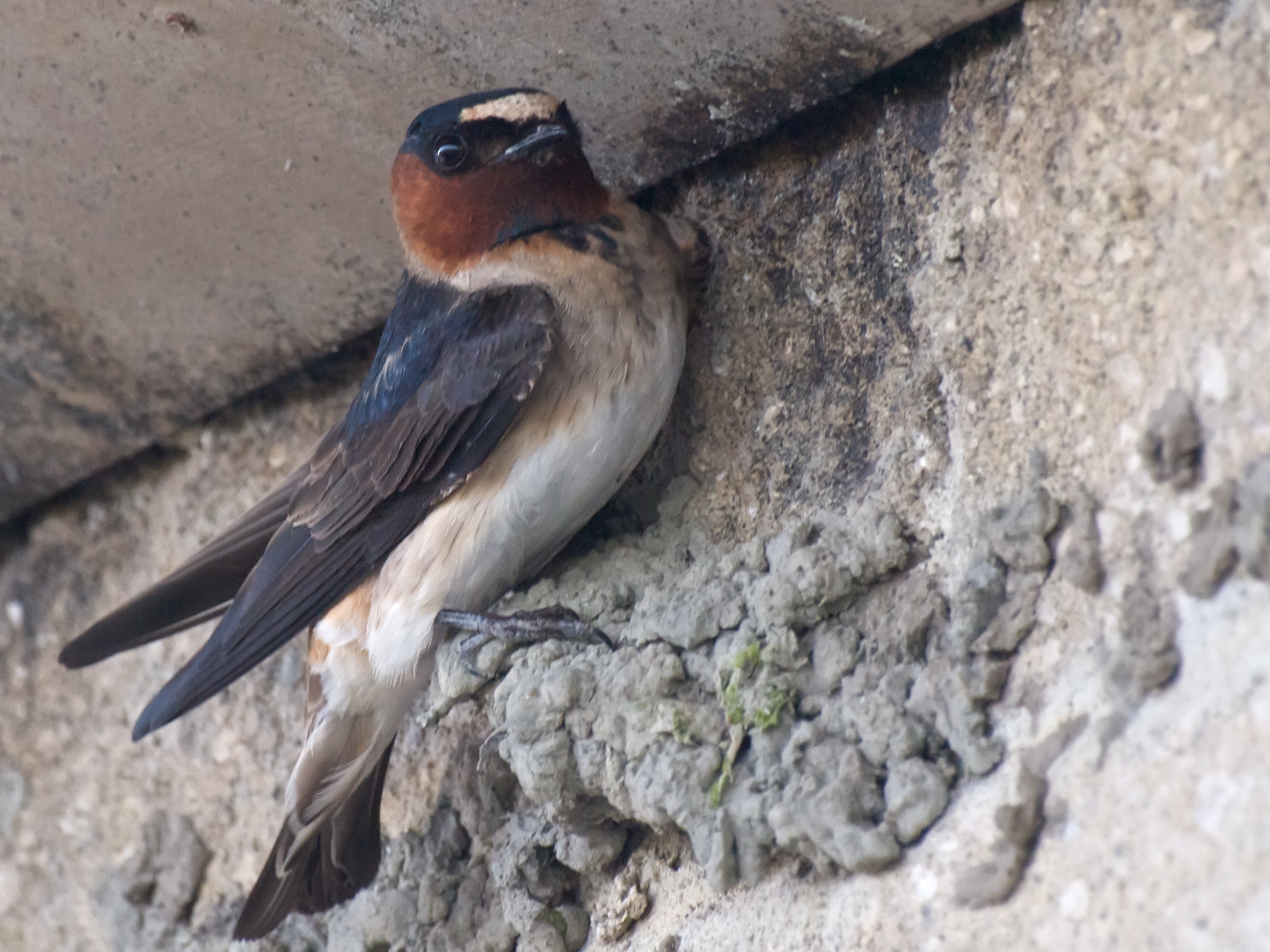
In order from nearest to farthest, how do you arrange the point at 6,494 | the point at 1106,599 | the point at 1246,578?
the point at 1246,578 → the point at 1106,599 → the point at 6,494

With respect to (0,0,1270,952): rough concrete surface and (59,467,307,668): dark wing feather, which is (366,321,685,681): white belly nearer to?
(0,0,1270,952): rough concrete surface

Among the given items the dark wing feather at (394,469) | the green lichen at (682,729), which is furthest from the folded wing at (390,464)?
the green lichen at (682,729)

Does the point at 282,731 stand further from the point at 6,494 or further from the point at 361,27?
the point at 361,27

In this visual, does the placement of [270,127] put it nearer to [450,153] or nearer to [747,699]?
[450,153]

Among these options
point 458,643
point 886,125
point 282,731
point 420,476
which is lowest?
point 282,731

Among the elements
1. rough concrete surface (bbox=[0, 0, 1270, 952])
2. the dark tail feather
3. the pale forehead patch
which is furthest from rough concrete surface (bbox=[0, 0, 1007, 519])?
the dark tail feather

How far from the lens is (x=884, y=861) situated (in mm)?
1531

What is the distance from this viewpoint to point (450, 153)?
204cm

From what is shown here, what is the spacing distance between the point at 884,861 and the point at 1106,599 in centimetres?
32

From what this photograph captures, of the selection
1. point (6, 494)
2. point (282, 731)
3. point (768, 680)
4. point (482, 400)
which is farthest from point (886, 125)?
point (6, 494)

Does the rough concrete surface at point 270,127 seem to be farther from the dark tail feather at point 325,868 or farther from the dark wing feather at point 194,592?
the dark tail feather at point 325,868

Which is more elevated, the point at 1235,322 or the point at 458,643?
the point at 1235,322

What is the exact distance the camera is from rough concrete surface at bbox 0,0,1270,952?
1.36 meters

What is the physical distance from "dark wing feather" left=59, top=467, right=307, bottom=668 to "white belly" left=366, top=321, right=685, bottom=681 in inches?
13.7
